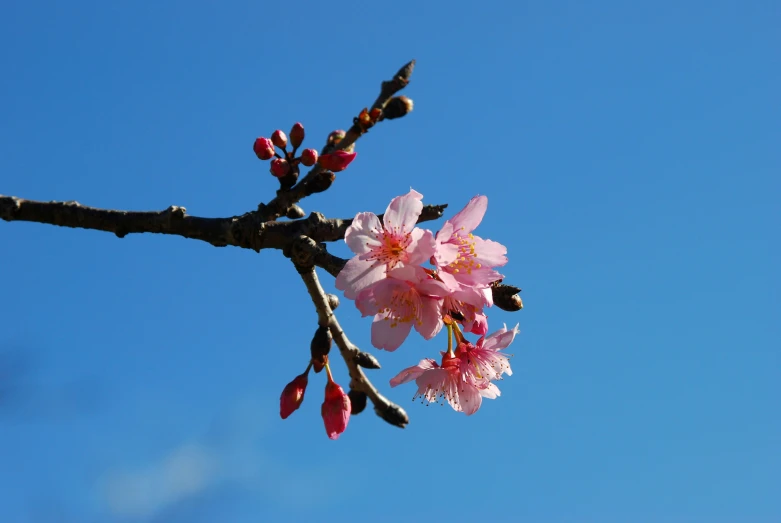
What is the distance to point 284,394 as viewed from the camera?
109 inches

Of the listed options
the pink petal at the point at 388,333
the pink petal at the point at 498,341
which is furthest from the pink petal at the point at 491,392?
the pink petal at the point at 388,333

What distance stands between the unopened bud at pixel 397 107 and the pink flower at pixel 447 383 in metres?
1.12

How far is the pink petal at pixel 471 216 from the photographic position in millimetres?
2676

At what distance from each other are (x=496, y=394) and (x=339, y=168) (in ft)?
4.54

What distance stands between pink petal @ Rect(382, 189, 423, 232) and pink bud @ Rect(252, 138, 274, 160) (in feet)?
2.69

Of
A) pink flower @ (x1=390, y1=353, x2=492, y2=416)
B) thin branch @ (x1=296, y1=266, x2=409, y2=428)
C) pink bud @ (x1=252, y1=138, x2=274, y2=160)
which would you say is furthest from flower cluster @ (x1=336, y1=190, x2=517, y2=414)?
pink bud @ (x1=252, y1=138, x2=274, y2=160)

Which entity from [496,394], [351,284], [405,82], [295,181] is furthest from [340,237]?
[496,394]

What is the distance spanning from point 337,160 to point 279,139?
19.9 inches

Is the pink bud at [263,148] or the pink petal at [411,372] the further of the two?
the pink petal at [411,372]

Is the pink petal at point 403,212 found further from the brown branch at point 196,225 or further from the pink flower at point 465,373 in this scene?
the pink flower at point 465,373

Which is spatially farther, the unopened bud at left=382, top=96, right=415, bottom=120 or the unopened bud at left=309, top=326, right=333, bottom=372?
the unopened bud at left=382, top=96, right=415, bottom=120

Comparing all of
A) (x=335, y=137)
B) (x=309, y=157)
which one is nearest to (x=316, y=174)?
(x=309, y=157)

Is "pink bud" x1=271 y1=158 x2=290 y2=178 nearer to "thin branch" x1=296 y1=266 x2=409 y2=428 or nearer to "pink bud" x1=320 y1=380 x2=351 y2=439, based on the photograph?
"thin branch" x1=296 y1=266 x2=409 y2=428

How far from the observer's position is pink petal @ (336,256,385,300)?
7.89ft
